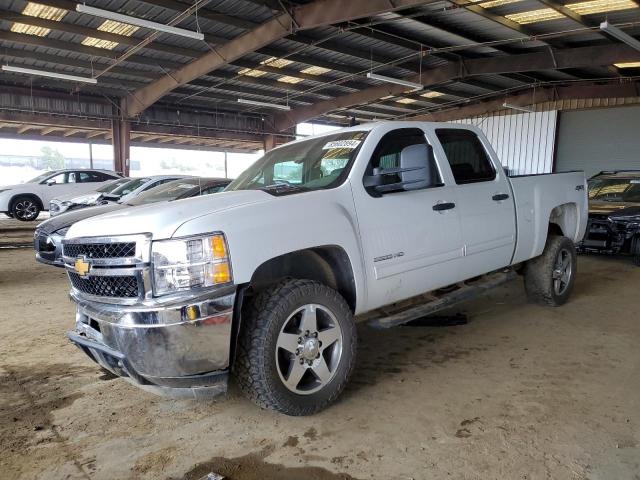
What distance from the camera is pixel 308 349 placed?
277 centimetres

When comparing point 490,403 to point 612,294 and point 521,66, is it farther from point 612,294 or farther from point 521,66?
point 521,66

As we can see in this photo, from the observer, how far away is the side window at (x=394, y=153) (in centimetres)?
334

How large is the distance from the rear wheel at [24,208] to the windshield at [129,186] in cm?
663

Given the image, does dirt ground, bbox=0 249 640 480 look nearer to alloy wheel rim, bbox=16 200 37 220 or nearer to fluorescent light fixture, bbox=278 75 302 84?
alloy wheel rim, bbox=16 200 37 220

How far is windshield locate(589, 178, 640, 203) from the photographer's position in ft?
28.5

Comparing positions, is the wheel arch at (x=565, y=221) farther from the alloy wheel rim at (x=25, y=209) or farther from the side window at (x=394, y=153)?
the alloy wheel rim at (x=25, y=209)

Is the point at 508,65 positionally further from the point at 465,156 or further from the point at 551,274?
the point at 465,156

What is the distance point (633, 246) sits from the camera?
772 cm


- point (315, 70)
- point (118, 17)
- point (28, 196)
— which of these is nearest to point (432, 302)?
point (118, 17)

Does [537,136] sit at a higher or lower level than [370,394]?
higher

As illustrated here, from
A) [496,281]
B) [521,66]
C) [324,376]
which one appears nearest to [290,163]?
[324,376]

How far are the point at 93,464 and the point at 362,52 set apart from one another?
1501cm

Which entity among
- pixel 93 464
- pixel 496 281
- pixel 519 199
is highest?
pixel 519 199

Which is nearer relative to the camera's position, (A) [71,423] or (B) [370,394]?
(A) [71,423]
